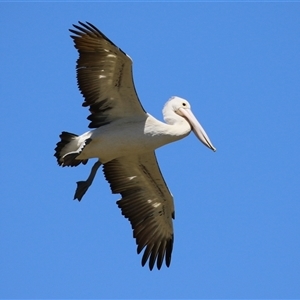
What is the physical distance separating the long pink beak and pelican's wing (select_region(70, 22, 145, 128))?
2.99ft

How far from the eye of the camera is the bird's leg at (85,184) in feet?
47.8

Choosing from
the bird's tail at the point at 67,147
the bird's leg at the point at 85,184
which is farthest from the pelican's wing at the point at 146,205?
the bird's tail at the point at 67,147

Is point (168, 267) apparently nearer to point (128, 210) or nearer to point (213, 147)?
point (128, 210)

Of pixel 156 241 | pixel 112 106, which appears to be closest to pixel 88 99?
pixel 112 106

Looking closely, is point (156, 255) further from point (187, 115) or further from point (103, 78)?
point (103, 78)

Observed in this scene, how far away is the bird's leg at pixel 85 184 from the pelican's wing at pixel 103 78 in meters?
0.82

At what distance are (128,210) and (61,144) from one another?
1825 millimetres

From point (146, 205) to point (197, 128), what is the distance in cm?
159

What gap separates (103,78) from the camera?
13.8 m

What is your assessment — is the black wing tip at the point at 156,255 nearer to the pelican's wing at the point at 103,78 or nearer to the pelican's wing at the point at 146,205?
the pelican's wing at the point at 146,205

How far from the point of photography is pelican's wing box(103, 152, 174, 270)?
14.9 metres

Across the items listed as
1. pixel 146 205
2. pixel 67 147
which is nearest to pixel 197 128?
pixel 146 205

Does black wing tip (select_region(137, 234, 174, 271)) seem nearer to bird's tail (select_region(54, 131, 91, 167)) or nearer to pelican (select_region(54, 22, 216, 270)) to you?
pelican (select_region(54, 22, 216, 270))

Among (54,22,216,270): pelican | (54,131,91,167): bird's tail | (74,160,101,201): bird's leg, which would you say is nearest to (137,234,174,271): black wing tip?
(54,22,216,270): pelican
